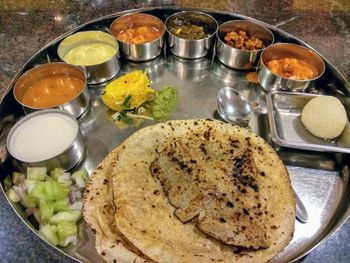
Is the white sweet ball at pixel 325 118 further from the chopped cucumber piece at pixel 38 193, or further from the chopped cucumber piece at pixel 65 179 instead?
the chopped cucumber piece at pixel 38 193

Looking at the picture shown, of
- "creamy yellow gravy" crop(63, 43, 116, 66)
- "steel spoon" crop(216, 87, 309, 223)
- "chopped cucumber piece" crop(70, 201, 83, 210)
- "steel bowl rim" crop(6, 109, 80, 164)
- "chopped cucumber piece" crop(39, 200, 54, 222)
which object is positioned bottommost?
"chopped cucumber piece" crop(70, 201, 83, 210)

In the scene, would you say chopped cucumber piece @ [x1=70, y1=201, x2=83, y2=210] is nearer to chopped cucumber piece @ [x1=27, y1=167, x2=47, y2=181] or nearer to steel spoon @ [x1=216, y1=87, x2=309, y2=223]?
chopped cucumber piece @ [x1=27, y1=167, x2=47, y2=181]

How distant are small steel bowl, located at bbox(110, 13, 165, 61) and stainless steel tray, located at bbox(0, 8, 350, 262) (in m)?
0.08

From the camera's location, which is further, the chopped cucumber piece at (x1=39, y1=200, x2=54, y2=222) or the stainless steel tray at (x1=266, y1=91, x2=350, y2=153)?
the stainless steel tray at (x1=266, y1=91, x2=350, y2=153)

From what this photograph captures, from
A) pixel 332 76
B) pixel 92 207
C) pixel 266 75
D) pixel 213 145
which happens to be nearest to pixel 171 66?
pixel 266 75

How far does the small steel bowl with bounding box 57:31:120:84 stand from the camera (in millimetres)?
2895

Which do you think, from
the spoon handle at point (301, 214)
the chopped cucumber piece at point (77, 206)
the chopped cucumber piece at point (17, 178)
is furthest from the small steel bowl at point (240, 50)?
the chopped cucumber piece at point (17, 178)

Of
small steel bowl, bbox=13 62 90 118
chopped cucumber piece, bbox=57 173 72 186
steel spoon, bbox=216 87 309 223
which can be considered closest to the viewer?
chopped cucumber piece, bbox=57 173 72 186

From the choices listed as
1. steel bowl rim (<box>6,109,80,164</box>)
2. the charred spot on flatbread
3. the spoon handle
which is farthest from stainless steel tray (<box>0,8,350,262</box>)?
the charred spot on flatbread

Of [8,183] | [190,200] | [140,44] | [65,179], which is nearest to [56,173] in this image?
[65,179]

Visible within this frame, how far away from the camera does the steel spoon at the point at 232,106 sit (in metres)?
2.73

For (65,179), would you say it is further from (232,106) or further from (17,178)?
(232,106)

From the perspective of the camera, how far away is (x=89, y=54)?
3023 mm

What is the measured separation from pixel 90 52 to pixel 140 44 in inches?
16.3
